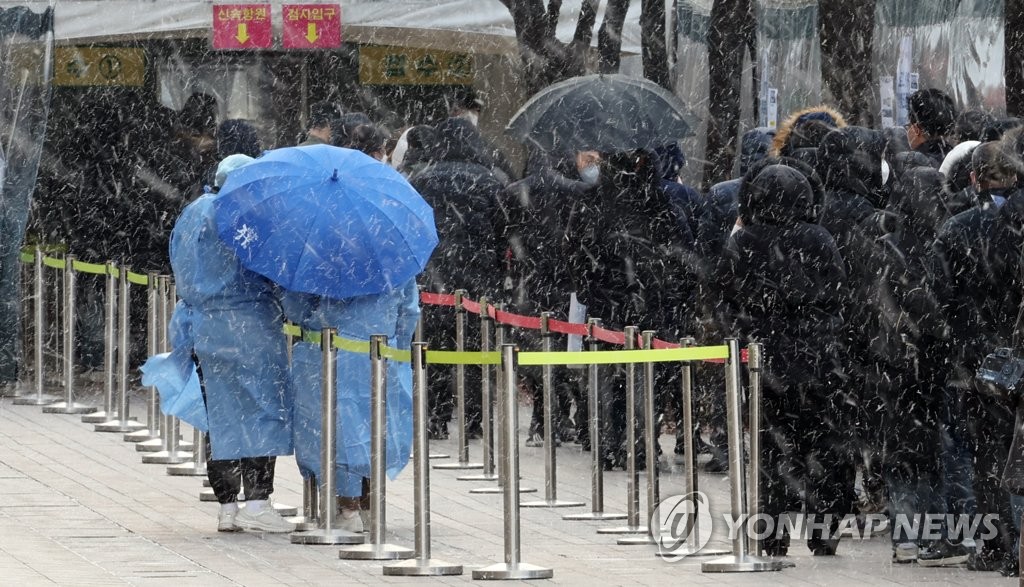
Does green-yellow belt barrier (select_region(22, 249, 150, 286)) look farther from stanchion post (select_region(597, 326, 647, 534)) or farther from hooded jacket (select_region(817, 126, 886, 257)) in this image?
hooded jacket (select_region(817, 126, 886, 257))

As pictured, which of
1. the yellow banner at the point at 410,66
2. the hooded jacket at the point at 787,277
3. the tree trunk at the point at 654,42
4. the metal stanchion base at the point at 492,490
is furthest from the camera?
the yellow banner at the point at 410,66

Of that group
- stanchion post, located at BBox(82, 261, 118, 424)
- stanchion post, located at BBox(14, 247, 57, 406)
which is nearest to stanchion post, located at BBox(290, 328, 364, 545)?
stanchion post, located at BBox(82, 261, 118, 424)

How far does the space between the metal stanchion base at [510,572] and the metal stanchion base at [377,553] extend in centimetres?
52

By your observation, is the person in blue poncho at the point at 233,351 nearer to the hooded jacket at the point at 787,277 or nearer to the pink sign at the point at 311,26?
the hooded jacket at the point at 787,277

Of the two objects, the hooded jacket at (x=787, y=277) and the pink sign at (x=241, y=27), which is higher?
the pink sign at (x=241, y=27)

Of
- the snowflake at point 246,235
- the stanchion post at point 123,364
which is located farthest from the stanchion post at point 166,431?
the snowflake at point 246,235

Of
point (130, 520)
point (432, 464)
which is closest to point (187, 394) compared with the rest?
point (130, 520)

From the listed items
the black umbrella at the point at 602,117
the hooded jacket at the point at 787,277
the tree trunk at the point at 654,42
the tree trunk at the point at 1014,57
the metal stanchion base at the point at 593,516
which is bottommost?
the metal stanchion base at the point at 593,516

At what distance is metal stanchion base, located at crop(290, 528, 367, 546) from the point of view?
1050cm

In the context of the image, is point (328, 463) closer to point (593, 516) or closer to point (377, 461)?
point (377, 461)

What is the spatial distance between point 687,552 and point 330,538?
5.88 ft

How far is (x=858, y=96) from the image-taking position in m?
16.3

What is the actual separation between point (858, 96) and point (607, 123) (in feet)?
12.8

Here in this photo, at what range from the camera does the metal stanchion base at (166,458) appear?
1355cm
